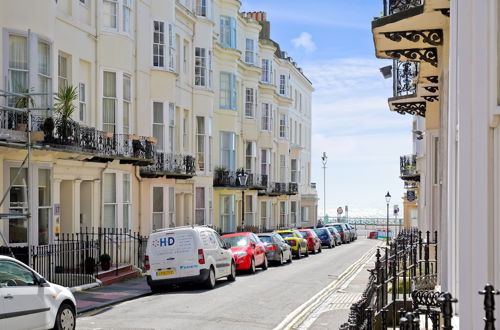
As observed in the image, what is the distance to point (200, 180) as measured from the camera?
122ft

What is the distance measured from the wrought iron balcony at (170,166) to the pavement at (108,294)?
6.59m

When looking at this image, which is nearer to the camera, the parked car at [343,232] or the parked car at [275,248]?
the parked car at [275,248]

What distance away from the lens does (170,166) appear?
3098 cm

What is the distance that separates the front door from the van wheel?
862 centimetres

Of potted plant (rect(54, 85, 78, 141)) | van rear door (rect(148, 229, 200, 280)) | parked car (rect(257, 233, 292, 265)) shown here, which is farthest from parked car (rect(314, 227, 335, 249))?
potted plant (rect(54, 85, 78, 141))

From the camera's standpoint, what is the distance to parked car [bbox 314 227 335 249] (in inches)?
1877

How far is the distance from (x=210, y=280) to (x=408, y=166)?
2264 cm

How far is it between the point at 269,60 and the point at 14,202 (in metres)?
35.9

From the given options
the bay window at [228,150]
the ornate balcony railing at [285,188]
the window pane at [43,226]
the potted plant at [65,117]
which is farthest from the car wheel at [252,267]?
the ornate balcony railing at [285,188]

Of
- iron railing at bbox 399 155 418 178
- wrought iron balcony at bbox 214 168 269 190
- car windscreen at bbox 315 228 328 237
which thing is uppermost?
iron railing at bbox 399 155 418 178

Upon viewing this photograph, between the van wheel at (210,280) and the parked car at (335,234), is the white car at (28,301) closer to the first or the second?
the van wheel at (210,280)

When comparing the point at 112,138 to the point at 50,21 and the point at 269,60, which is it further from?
the point at 269,60

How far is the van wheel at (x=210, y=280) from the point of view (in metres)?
20.9

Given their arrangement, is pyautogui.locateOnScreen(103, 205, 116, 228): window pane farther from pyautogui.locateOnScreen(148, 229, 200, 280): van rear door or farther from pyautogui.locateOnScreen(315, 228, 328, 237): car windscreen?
pyautogui.locateOnScreen(315, 228, 328, 237): car windscreen
